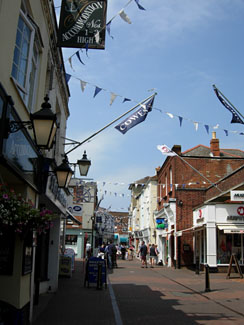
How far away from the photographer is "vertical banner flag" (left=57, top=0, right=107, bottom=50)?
8938 mm

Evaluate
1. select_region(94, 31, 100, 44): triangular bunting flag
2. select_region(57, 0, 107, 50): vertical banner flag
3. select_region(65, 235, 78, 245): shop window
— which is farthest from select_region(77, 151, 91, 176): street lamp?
select_region(65, 235, 78, 245): shop window

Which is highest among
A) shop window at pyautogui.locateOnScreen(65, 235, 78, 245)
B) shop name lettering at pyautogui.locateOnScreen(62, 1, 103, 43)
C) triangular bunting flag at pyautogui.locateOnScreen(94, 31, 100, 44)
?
shop name lettering at pyautogui.locateOnScreen(62, 1, 103, 43)

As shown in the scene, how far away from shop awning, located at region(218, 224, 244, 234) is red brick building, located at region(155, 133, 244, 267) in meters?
3.69

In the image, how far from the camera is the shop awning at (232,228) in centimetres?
1909

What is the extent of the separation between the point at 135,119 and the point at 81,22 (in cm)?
→ 339

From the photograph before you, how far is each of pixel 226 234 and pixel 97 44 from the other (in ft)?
50.7

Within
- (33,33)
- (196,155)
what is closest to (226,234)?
(196,155)

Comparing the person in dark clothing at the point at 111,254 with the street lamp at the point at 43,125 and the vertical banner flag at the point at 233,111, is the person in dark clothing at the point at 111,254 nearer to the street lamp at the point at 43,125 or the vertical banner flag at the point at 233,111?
the vertical banner flag at the point at 233,111

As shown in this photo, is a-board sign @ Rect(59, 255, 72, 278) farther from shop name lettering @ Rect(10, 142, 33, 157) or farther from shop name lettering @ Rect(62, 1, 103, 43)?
shop name lettering @ Rect(62, 1, 103, 43)

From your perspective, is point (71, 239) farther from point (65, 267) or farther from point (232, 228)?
point (232, 228)

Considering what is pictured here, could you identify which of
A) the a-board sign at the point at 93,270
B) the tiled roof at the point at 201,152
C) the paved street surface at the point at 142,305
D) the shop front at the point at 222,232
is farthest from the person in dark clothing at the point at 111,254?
the a-board sign at the point at 93,270

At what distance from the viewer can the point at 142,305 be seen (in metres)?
10.1

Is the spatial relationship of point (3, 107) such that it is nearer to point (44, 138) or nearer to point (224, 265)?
point (44, 138)

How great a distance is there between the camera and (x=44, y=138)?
603 cm
